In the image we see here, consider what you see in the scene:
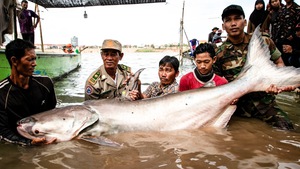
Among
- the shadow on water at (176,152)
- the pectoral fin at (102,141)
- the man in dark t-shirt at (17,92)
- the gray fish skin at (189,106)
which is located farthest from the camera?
the gray fish skin at (189,106)

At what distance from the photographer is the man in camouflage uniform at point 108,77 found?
13.5ft

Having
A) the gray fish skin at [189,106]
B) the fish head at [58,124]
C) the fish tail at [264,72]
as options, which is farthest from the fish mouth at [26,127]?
the fish tail at [264,72]

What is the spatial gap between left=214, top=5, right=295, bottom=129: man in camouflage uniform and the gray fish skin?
690 mm

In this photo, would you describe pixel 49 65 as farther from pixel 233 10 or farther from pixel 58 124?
pixel 233 10

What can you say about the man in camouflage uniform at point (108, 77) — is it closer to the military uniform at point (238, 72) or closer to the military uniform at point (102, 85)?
the military uniform at point (102, 85)

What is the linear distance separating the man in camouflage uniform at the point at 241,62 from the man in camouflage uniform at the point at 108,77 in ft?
5.54

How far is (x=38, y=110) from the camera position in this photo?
3.50m

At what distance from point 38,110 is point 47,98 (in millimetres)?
201

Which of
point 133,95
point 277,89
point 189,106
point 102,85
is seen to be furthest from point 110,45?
point 277,89

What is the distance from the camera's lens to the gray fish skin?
326cm

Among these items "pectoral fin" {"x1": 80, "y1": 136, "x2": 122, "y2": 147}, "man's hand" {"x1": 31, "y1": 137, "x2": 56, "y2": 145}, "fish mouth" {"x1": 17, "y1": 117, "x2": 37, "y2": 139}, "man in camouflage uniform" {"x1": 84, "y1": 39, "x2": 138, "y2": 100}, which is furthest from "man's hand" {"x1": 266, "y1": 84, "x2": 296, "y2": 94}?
"fish mouth" {"x1": 17, "y1": 117, "x2": 37, "y2": 139}

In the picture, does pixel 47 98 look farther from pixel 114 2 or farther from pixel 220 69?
pixel 114 2

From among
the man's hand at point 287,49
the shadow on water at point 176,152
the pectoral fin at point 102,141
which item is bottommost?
the shadow on water at point 176,152

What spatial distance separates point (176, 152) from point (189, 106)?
0.83 m
